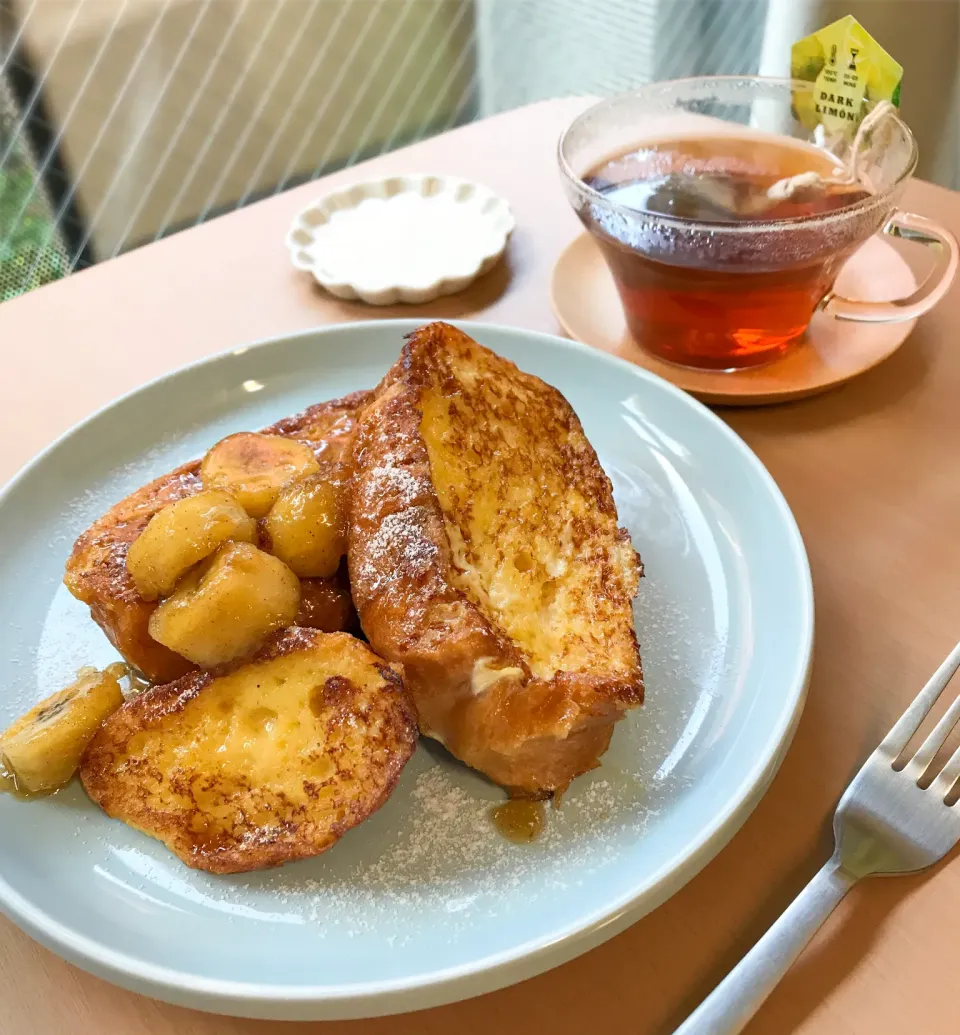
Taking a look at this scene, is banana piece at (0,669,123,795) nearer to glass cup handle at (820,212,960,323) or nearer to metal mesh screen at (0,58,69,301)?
glass cup handle at (820,212,960,323)

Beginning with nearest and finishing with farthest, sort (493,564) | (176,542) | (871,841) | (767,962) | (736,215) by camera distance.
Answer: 1. (767,962)
2. (871,841)
3. (176,542)
4. (493,564)
5. (736,215)

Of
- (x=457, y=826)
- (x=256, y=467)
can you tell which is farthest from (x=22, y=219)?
(x=457, y=826)

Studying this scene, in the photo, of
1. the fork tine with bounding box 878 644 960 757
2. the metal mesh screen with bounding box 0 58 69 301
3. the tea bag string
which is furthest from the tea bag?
the metal mesh screen with bounding box 0 58 69 301

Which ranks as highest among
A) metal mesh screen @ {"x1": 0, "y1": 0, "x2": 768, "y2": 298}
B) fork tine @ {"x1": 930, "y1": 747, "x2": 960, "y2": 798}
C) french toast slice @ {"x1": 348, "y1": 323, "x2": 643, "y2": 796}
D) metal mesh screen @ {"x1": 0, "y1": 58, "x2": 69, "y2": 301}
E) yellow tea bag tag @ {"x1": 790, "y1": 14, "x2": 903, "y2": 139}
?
yellow tea bag tag @ {"x1": 790, "y1": 14, "x2": 903, "y2": 139}

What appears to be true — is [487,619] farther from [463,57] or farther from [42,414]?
[463,57]

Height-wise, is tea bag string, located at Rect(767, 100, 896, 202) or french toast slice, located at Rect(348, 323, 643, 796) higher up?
tea bag string, located at Rect(767, 100, 896, 202)

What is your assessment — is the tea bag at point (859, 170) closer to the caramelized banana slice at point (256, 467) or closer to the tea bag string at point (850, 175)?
the tea bag string at point (850, 175)

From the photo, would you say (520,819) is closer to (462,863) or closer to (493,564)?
(462,863)
